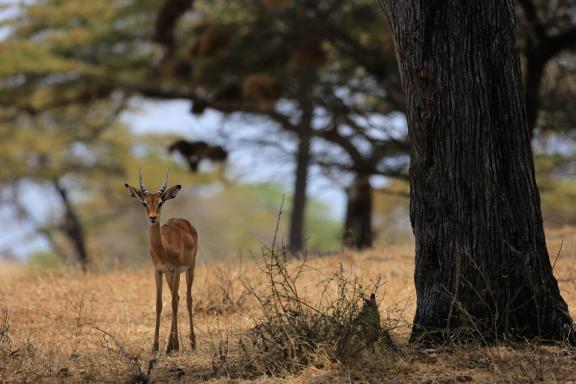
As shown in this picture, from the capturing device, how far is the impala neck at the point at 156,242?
6.88m

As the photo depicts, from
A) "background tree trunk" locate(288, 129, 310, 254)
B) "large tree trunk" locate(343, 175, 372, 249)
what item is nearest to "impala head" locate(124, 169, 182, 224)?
"large tree trunk" locate(343, 175, 372, 249)

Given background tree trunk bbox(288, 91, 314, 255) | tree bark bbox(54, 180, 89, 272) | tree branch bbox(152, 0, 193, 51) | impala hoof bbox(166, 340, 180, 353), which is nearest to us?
impala hoof bbox(166, 340, 180, 353)

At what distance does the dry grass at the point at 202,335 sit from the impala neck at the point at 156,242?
745 millimetres

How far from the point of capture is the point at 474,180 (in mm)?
6359

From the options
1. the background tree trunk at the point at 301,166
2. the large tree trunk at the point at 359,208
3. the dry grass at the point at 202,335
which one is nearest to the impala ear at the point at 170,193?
the dry grass at the point at 202,335

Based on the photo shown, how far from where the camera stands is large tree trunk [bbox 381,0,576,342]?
6352 millimetres

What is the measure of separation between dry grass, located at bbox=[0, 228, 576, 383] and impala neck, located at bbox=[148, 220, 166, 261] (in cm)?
75

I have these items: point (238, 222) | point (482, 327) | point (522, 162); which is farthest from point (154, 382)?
point (238, 222)

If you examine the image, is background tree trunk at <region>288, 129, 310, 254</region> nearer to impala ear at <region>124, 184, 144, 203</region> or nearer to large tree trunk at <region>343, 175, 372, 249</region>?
large tree trunk at <region>343, 175, 372, 249</region>

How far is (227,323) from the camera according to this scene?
8398mm

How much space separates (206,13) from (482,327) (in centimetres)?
1468

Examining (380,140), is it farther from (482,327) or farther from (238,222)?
(238,222)

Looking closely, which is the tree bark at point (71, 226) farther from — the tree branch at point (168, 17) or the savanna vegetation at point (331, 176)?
the tree branch at point (168, 17)

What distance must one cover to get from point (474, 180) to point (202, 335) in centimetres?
291
